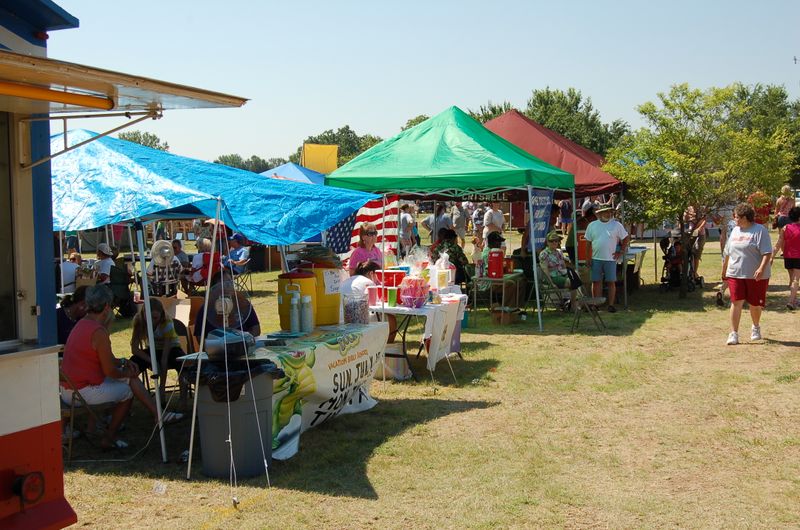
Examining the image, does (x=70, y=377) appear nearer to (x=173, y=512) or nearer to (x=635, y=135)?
(x=173, y=512)

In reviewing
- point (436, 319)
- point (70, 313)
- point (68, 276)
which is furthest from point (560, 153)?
point (70, 313)

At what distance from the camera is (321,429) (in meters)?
6.73

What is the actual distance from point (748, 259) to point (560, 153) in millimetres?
7011

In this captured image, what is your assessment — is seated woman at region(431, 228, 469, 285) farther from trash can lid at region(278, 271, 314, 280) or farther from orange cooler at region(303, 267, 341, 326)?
trash can lid at region(278, 271, 314, 280)

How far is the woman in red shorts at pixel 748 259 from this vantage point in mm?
9383

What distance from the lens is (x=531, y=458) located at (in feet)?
19.5

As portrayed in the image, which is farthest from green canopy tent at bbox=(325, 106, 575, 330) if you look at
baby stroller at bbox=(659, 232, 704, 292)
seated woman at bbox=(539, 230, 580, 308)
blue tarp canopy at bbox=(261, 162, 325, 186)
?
blue tarp canopy at bbox=(261, 162, 325, 186)

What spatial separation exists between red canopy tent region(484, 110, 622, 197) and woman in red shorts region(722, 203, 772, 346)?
5.36m

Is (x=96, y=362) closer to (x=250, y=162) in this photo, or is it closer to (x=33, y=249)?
(x=33, y=249)

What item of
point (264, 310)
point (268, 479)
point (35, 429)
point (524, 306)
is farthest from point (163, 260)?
point (35, 429)

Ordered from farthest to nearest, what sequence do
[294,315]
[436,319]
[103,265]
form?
[103,265] < [436,319] < [294,315]

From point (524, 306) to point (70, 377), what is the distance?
8.90 metres

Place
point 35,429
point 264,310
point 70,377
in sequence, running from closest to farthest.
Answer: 1. point 35,429
2. point 70,377
3. point 264,310

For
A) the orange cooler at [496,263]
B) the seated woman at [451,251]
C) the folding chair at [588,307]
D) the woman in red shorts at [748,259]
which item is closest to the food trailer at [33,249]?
the woman in red shorts at [748,259]
